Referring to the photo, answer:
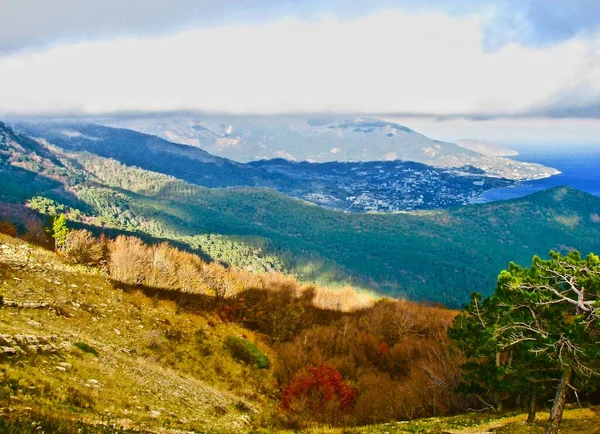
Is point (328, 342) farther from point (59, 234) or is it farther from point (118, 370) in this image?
point (59, 234)

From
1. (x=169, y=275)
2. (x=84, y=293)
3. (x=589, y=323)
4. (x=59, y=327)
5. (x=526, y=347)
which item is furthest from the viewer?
(x=169, y=275)

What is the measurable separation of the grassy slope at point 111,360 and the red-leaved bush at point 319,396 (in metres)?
3.21

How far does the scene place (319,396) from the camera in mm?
58781

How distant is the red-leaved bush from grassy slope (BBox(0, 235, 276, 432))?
3.21m

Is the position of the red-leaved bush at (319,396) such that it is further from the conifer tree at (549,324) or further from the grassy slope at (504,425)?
the conifer tree at (549,324)

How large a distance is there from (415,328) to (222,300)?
5021cm

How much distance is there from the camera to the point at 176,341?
54.9 metres

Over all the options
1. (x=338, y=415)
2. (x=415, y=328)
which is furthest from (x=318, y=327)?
(x=338, y=415)

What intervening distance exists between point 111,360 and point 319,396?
101 feet

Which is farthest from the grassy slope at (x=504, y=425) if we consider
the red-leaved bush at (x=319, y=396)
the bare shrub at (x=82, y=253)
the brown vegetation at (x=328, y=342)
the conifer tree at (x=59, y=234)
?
the conifer tree at (x=59, y=234)

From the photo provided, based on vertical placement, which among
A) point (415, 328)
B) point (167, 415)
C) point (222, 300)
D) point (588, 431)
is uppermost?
point (588, 431)

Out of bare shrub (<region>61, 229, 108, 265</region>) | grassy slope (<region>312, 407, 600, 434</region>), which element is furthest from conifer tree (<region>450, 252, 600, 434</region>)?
→ bare shrub (<region>61, 229, 108, 265</region>)

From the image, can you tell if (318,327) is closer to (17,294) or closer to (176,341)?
(176,341)

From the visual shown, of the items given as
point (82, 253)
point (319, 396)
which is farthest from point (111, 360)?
point (82, 253)
